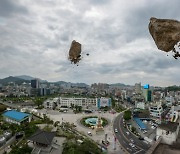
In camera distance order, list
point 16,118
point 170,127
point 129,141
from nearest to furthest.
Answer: point 170,127 < point 129,141 < point 16,118

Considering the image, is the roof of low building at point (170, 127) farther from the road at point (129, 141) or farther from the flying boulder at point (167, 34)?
the road at point (129, 141)

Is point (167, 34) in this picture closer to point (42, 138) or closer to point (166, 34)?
point (166, 34)

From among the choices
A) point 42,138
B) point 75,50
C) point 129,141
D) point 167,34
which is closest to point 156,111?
point 129,141

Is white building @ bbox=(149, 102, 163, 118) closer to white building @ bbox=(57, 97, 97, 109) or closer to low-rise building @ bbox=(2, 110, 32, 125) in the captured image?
white building @ bbox=(57, 97, 97, 109)

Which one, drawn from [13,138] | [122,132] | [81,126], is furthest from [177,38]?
[81,126]

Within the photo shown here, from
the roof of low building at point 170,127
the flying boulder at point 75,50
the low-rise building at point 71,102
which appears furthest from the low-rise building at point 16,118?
the flying boulder at point 75,50

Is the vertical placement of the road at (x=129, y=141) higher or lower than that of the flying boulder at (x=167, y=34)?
lower

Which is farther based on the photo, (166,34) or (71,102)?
(71,102)

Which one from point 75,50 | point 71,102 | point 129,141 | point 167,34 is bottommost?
point 129,141

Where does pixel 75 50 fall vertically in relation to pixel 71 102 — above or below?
above
